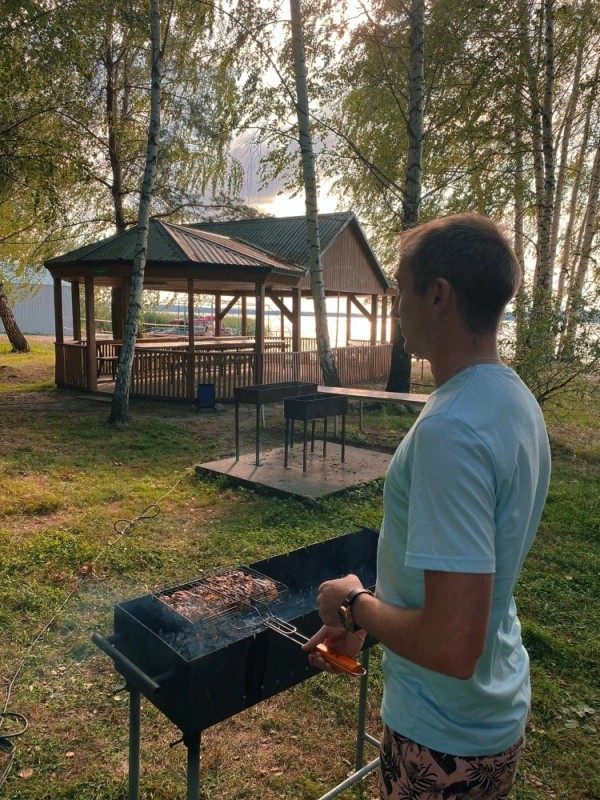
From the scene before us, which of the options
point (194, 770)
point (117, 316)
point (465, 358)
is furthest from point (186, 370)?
point (465, 358)

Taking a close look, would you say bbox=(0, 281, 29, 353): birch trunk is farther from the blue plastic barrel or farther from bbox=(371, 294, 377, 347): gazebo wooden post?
bbox=(371, 294, 377, 347): gazebo wooden post

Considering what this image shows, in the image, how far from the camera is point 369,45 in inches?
476

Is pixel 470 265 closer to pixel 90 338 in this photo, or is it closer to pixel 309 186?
pixel 309 186

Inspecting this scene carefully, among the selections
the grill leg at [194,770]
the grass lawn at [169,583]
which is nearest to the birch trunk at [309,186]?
the grass lawn at [169,583]

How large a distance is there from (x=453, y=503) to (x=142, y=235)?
399 inches

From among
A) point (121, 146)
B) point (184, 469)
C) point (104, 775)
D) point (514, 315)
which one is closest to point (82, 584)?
point (104, 775)

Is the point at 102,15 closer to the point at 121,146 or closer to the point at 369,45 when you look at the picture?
the point at 369,45

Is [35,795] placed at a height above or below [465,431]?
below

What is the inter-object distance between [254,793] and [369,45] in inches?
529

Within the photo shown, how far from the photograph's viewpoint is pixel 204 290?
20.2m

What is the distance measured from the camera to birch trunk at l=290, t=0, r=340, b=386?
32.8 feet

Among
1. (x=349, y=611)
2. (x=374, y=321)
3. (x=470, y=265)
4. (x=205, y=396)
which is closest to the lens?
(x=470, y=265)

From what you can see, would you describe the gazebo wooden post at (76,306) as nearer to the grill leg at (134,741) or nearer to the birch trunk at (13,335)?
the birch trunk at (13,335)

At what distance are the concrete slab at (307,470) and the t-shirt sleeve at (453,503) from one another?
5.49 meters
